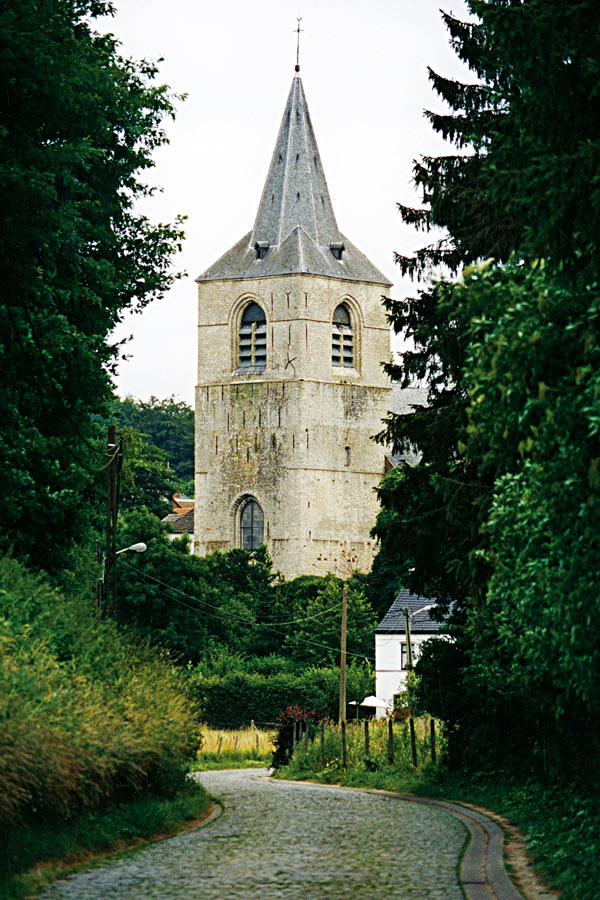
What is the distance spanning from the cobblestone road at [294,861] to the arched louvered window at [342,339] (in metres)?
63.5

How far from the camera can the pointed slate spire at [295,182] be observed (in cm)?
8244

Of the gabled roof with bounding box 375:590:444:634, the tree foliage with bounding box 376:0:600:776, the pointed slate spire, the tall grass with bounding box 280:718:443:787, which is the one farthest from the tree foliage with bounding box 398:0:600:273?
the pointed slate spire

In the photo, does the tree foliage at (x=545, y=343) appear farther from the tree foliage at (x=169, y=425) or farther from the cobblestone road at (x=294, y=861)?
the tree foliage at (x=169, y=425)

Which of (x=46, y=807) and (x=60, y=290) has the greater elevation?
(x=60, y=290)

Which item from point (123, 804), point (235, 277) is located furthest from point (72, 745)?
point (235, 277)

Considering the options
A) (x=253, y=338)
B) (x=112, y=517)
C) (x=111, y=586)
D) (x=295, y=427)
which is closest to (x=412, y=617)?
(x=295, y=427)

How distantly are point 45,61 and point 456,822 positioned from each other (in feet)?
37.7

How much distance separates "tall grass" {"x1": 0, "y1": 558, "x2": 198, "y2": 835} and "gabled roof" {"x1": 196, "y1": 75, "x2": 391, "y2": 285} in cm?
6330

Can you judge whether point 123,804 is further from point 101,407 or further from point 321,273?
point 321,273

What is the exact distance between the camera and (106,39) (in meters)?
27.2

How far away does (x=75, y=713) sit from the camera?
1392 cm

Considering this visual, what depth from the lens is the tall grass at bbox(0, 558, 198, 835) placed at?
1240 cm

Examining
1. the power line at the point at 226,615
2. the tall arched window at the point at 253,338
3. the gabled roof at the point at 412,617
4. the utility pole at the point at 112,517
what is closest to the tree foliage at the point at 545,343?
the utility pole at the point at 112,517

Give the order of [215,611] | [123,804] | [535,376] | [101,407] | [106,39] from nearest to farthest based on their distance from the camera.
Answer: [535,376], [123,804], [101,407], [106,39], [215,611]
